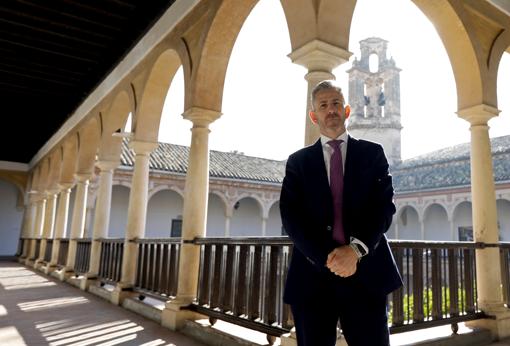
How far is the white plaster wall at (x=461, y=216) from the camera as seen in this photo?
70.4 feet

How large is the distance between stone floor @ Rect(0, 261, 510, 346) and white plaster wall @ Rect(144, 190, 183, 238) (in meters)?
13.3

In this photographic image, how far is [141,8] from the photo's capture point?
20.9 feet

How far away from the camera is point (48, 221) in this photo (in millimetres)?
15109

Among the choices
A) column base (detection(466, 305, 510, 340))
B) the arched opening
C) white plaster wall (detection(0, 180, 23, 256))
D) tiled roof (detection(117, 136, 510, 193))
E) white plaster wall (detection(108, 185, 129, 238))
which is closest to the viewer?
column base (detection(466, 305, 510, 340))

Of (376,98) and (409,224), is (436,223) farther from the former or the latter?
(376,98)

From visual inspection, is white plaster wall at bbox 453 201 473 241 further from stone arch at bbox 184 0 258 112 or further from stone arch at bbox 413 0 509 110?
stone arch at bbox 184 0 258 112

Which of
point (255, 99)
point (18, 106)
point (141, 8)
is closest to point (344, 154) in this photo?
point (141, 8)

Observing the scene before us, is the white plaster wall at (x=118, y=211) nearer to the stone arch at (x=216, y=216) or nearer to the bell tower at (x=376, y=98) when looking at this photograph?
the stone arch at (x=216, y=216)

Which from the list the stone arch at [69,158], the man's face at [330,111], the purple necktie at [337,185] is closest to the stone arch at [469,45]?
the man's face at [330,111]

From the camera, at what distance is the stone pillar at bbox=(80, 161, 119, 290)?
8.70m

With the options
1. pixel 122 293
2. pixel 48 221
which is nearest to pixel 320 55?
pixel 122 293

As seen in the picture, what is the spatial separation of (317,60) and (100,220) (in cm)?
671

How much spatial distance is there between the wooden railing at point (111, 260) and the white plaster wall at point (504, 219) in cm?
1829

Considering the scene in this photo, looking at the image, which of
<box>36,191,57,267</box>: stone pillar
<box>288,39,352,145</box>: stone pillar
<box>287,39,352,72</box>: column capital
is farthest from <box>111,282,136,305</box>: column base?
<box>36,191,57,267</box>: stone pillar
